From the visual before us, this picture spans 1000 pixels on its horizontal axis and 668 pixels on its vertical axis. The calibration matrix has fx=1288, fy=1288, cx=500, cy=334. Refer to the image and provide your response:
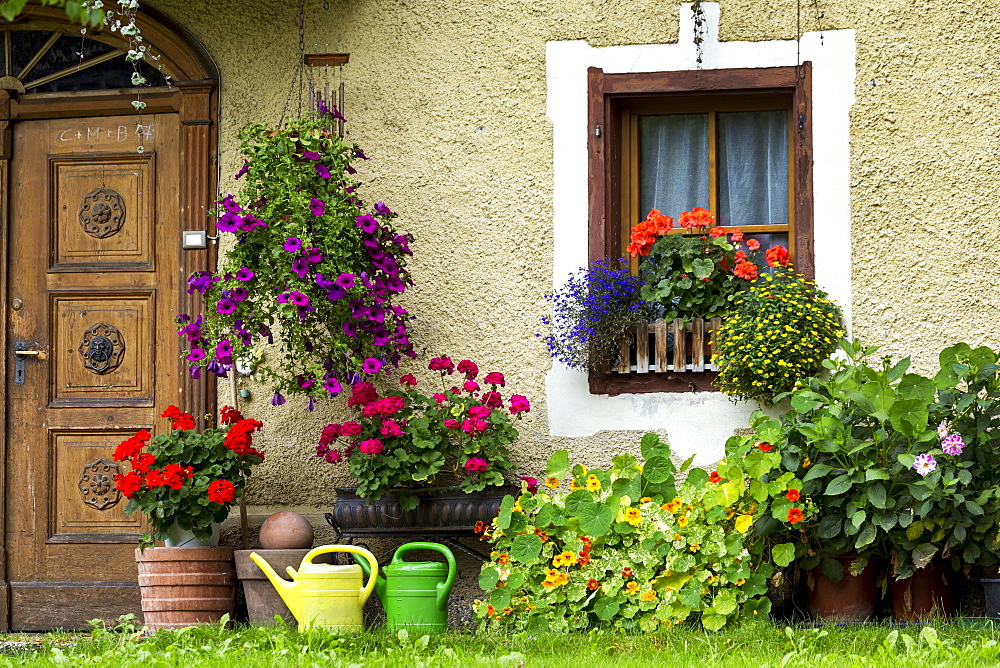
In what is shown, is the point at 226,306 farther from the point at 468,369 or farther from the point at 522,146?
the point at 522,146

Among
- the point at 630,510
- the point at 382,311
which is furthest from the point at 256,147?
the point at 630,510

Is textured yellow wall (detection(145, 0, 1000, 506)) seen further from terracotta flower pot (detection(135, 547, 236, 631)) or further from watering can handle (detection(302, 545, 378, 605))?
watering can handle (detection(302, 545, 378, 605))

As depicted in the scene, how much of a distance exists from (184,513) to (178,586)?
0.29 meters

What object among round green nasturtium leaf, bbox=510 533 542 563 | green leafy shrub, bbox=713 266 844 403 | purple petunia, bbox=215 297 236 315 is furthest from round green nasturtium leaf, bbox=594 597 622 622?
purple petunia, bbox=215 297 236 315

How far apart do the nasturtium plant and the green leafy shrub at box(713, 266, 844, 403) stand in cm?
47

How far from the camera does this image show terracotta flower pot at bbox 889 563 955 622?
4766 millimetres

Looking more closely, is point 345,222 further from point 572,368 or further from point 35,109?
point 35,109

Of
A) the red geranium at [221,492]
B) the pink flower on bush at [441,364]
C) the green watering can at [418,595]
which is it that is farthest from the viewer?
the pink flower on bush at [441,364]

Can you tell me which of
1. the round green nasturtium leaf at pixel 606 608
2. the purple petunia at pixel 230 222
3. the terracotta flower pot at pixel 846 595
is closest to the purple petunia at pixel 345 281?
the purple petunia at pixel 230 222

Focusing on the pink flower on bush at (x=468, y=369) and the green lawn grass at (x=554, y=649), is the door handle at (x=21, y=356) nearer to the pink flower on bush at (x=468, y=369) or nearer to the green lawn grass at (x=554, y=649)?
the green lawn grass at (x=554, y=649)

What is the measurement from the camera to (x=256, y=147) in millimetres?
5273

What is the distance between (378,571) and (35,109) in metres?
2.71

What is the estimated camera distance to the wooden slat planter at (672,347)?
5363mm

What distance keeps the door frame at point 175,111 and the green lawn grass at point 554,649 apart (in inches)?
50.9
